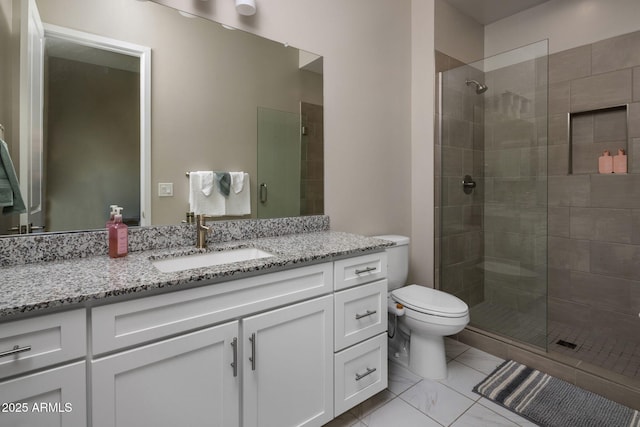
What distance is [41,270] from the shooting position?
1.10 meters

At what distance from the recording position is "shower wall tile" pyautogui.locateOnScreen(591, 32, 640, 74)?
2.16 metres

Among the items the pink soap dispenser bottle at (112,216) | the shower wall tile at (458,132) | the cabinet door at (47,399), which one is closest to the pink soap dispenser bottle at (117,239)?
the pink soap dispenser bottle at (112,216)

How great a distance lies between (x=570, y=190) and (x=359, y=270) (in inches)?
78.5

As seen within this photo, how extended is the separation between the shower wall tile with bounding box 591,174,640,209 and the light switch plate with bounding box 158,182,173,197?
2775mm

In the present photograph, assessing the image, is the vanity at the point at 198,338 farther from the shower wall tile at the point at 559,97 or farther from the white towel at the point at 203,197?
the shower wall tile at the point at 559,97

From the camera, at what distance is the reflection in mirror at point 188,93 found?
51.7 inches

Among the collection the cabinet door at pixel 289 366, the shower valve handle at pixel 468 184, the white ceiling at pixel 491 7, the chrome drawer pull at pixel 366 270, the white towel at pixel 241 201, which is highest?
the white ceiling at pixel 491 7

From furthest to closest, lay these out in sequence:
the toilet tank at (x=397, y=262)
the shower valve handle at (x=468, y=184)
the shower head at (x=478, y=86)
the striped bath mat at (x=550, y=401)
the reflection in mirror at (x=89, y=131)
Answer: the shower valve handle at (x=468, y=184) < the shower head at (x=478, y=86) < the toilet tank at (x=397, y=262) < the striped bath mat at (x=550, y=401) < the reflection in mirror at (x=89, y=131)

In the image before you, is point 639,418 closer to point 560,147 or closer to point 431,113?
point 560,147

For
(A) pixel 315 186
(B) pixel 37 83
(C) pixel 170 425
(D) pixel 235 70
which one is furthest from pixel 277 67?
(C) pixel 170 425

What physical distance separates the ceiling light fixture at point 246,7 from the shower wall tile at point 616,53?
2.39 m

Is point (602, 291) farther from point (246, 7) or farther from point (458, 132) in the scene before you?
point (246, 7)

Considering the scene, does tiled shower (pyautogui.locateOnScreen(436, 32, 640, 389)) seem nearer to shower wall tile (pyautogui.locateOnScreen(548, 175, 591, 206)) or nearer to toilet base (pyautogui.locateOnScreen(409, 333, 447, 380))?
shower wall tile (pyautogui.locateOnScreen(548, 175, 591, 206))

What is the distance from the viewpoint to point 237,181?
1.71 metres
